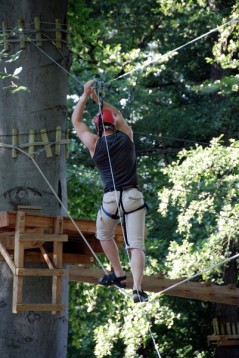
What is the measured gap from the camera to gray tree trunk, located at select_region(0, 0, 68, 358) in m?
8.14

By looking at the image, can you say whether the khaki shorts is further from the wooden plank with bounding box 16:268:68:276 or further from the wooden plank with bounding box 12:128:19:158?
the wooden plank with bounding box 12:128:19:158

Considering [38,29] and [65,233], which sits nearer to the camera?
[65,233]

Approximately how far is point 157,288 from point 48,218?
3713 millimetres

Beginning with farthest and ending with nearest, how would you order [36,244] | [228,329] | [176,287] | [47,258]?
[228,329] → [176,287] → [47,258] → [36,244]

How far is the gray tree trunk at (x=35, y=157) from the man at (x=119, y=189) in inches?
42.9

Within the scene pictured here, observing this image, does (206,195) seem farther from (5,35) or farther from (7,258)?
(7,258)

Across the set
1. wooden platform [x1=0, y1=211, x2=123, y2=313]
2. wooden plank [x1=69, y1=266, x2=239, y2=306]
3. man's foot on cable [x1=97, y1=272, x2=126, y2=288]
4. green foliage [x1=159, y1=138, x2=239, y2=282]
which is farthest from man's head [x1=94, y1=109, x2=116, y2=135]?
green foliage [x1=159, y1=138, x2=239, y2=282]

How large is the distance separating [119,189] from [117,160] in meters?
0.21

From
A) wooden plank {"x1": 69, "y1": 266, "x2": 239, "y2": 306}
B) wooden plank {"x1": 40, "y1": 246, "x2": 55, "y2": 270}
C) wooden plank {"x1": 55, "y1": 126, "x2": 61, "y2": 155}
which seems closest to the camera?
wooden plank {"x1": 40, "y1": 246, "x2": 55, "y2": 270}

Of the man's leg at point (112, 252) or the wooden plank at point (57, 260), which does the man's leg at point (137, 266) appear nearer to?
the man's leg at point (112, 252)

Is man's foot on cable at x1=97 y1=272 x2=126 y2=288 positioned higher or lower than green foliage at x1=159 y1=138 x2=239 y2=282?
lower

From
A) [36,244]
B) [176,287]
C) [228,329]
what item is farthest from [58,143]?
[228,329]

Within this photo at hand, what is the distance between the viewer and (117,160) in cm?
728

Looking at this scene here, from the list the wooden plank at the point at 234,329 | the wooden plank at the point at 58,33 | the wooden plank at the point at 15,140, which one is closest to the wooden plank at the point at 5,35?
the wooden plank at the point at 58,33
